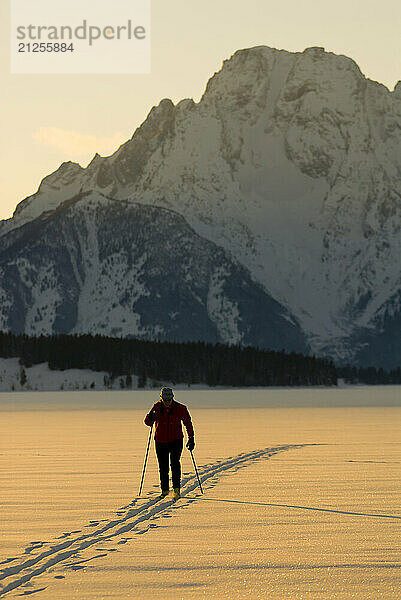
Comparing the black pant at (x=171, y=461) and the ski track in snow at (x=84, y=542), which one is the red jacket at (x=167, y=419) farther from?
the ski track in snow at (x=84, y=542)

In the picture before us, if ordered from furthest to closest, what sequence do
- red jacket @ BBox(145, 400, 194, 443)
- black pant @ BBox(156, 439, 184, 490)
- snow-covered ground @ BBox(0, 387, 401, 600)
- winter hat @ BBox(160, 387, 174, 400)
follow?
1. red jacket @ BBox(145, 400, 194, 443)
2. black pant @ BBox(156, 439, 184, 490)
3. winter hat @ BBox(160, 387, 174, 400)
4. snow-covered ground @ BBox(0, 387, 401, 600)

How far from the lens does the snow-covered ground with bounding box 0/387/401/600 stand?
15.5 meters

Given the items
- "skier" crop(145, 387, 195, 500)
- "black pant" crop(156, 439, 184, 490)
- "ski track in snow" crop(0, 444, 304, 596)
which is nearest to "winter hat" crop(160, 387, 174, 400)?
"skier" crop(145, 387, 195, 500)

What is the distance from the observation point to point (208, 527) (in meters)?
21.1

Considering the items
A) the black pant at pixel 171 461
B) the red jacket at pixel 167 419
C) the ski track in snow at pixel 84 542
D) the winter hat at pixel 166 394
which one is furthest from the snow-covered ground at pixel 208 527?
the winter hat at pixel 166 394

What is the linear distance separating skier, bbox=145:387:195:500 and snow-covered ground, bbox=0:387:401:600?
27.4 inches

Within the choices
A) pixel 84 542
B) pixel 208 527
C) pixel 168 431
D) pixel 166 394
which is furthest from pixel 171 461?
pixel 84 542

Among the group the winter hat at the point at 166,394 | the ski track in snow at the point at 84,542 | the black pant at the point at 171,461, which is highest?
the winter hat at the point at 166,394

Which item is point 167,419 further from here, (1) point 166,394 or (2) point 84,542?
(2) point 84,542

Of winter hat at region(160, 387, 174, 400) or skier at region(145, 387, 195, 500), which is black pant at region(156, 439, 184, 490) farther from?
winter hat at region(160, 387, 174, 400)

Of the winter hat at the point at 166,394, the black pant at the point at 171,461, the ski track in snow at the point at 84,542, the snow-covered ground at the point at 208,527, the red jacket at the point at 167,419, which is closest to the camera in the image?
the snow-covered ground at the point at 208,527

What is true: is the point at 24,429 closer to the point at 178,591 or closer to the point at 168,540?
the point at 168,540

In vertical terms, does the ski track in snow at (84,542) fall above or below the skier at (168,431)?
below

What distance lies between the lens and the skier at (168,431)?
26438mm
